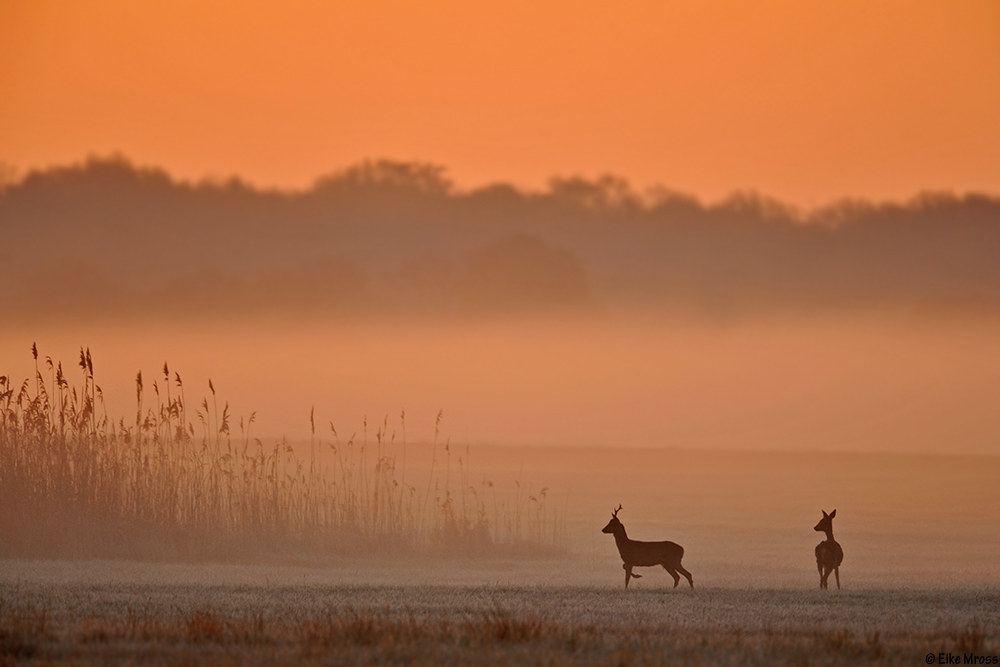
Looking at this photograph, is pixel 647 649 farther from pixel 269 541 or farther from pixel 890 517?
pixel 890 517

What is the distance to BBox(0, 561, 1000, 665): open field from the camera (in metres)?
11.1

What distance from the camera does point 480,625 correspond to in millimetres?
13078

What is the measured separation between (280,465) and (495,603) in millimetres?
14629

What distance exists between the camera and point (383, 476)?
30047mm

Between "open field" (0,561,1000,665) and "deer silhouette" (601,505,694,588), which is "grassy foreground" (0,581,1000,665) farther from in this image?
"deer silhouette" (601,505,694,588)

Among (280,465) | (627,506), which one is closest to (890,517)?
(627,506)

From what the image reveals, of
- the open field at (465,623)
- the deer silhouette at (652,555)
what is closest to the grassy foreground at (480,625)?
the open field at (465,623)

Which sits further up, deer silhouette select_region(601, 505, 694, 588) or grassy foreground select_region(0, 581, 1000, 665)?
deer silhouette select_region(601, 505, 694, 588)

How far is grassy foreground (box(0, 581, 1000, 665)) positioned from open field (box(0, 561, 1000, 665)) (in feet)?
0.08

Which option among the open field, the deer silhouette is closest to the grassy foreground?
the open field

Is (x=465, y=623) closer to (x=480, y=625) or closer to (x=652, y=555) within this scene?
(x=480, y=625)

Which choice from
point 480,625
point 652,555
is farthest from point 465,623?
point 652,555

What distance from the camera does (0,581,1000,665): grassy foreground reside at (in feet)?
36.3

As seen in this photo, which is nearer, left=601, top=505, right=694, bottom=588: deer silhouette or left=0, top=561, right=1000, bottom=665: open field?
left=0, top=561, right=1000, bottom=665: open field
